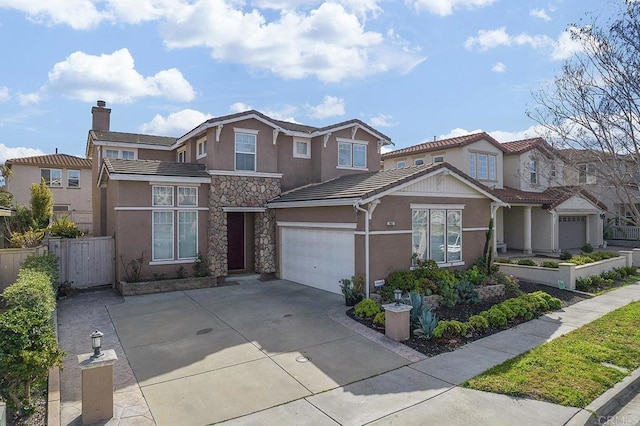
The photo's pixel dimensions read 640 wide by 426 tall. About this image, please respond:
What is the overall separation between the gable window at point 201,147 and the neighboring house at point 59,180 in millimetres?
16167

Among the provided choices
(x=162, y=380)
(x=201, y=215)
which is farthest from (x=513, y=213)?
(x=162, y=380)

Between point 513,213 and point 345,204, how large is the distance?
16.8 meters

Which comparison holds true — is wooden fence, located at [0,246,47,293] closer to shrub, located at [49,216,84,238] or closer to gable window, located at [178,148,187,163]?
shrub, located at [49,216,84,238]

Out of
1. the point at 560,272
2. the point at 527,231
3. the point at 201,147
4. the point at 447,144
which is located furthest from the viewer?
the point at 527,231

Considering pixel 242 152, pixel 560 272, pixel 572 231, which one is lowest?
pixel 560 272

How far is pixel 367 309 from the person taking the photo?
9.94 m

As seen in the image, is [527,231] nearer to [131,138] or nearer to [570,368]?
[570,368]

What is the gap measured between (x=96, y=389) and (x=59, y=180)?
30.2 m

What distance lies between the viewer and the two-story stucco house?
12.0 m

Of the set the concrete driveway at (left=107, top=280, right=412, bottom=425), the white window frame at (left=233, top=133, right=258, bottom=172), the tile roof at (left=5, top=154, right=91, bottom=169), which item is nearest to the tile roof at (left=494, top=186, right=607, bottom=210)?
the white window frame at (left=233, top=133, right=258, bottom=172)

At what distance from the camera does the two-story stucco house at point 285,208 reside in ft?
39.4

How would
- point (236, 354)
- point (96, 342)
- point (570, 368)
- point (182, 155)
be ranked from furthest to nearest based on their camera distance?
point (182, 155) → point (236, 354) → point (570, 368) → point (96, 342)

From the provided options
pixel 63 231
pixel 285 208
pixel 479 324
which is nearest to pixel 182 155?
pixel 63 231

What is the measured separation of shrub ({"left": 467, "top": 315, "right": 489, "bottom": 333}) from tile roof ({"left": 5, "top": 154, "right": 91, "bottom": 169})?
30.8m
